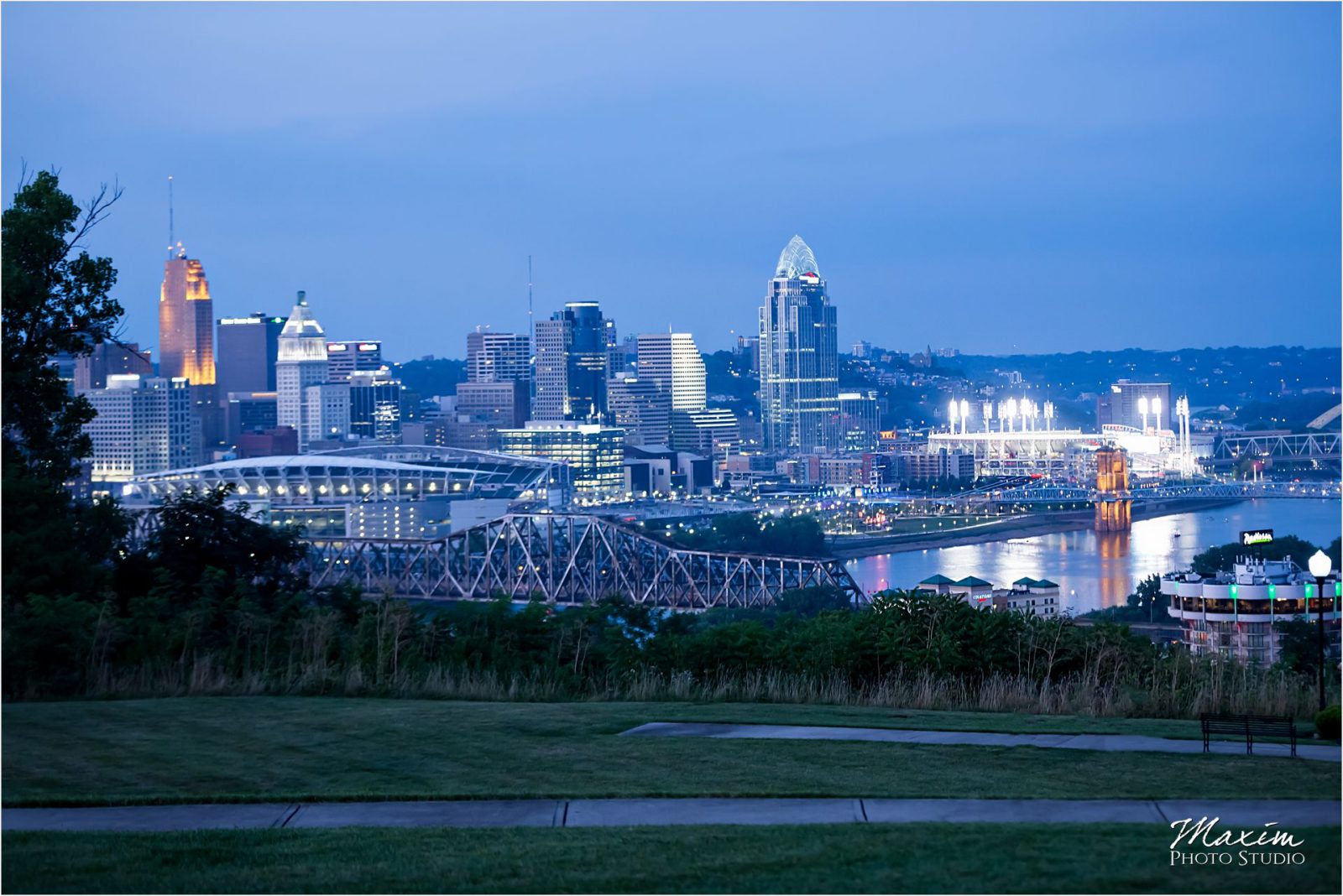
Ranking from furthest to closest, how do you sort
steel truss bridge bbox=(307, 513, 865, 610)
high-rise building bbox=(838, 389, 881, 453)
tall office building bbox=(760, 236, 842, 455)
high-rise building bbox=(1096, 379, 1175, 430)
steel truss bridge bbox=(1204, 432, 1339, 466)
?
tall office building bbox=(760, 236, 842, 455), high-rise building bbox=(838, 389, 881, 453), high-rise building bbox=(1096, 379, 1175, 430), steel truss bridge bbox=(1204, 432, 1339, 466), steel truss bridge bbox=(307, 513, 865, 610)

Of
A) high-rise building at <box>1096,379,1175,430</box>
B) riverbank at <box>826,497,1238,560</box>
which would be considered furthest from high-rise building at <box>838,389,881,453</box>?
riverbank at <box>826,497,1238,560</box>

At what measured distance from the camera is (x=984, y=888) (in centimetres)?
622

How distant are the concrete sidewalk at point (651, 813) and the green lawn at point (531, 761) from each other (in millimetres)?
177

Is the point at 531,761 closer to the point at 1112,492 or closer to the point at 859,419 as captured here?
the point at 1112,492

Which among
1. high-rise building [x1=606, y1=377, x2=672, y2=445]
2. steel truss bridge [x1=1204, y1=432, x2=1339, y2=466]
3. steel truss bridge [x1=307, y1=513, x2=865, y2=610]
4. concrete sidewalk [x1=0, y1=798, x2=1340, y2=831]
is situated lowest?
steel truss bridge [x1=307, y1=513, x2=865, y2=610]

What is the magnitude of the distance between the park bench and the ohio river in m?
48.3

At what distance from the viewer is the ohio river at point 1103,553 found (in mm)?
66500

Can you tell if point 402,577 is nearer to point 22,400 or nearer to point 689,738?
point 22,400

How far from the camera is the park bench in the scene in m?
9.48

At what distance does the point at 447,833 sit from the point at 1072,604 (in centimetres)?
5331

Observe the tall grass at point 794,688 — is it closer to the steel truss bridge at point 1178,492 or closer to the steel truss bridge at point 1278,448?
the steel truss bridge at point 1178,492

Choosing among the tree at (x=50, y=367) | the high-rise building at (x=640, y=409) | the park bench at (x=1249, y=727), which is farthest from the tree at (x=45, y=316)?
Answer: the high-rise building at (x=640, y=409)

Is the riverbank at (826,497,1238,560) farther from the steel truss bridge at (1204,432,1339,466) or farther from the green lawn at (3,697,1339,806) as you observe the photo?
the green lawn at (3,697,1339,806)

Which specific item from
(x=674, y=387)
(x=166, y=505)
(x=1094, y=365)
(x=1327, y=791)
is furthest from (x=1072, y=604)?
(x=674, y=387)
